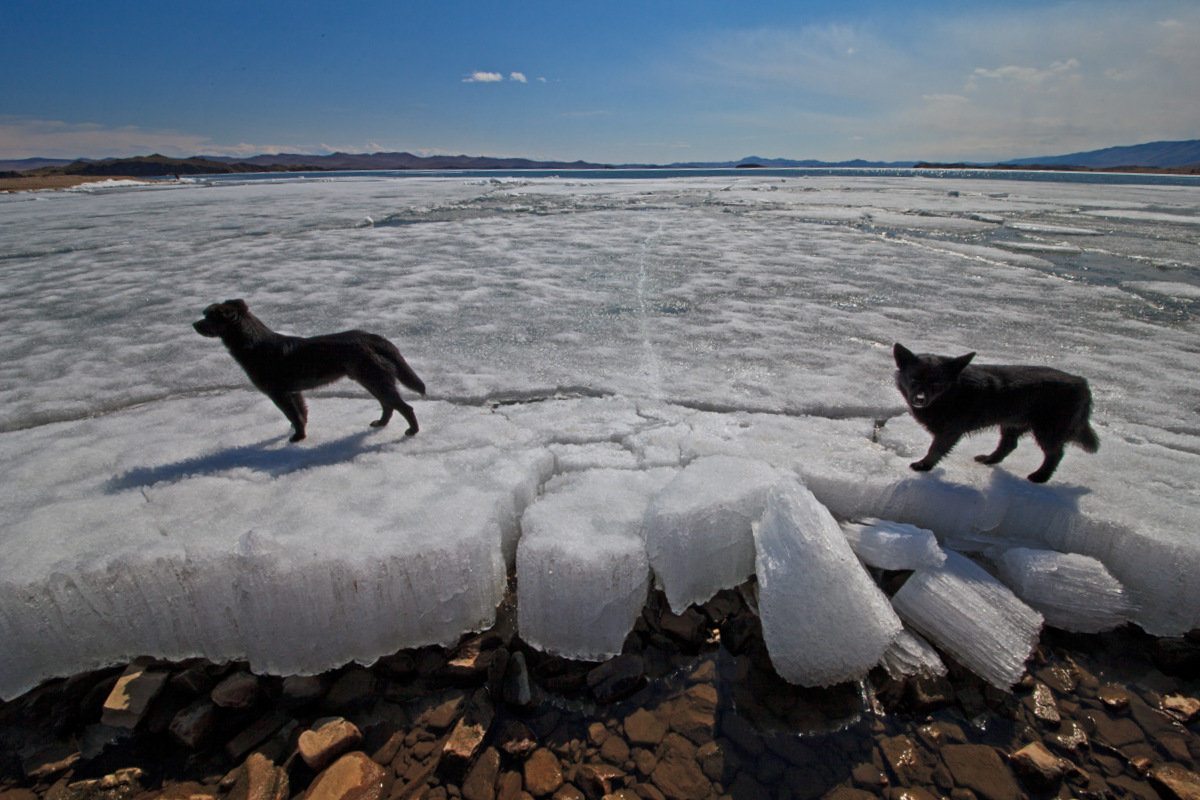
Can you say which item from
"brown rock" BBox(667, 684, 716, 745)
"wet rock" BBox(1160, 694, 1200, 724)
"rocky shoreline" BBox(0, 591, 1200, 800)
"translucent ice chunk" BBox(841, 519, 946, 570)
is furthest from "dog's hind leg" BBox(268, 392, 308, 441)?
"wet rock" BBox(1160, 694, 1200, 724)

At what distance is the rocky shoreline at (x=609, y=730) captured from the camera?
59.7 inches

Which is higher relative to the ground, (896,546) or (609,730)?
(896,546)

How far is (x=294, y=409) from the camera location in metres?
2.56

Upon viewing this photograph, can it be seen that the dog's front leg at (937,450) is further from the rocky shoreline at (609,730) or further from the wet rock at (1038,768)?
the wet rock at (1038,768)

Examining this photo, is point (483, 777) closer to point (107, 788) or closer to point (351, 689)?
point (351, 689)

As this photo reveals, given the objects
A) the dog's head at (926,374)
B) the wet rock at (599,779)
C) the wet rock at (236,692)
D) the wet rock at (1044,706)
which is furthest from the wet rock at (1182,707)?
the wet rock at (236,692)

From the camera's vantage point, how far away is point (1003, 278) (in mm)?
6199

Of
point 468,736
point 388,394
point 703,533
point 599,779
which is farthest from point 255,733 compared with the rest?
point 703,533

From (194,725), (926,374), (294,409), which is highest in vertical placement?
(926,374)

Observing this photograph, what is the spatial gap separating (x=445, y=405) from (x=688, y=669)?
189cm

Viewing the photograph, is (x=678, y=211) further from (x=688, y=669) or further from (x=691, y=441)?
(x=688, y=669)

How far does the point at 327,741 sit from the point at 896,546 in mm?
1987

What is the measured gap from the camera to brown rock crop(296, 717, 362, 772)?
5.09ft

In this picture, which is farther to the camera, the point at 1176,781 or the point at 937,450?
the point at 937,450
